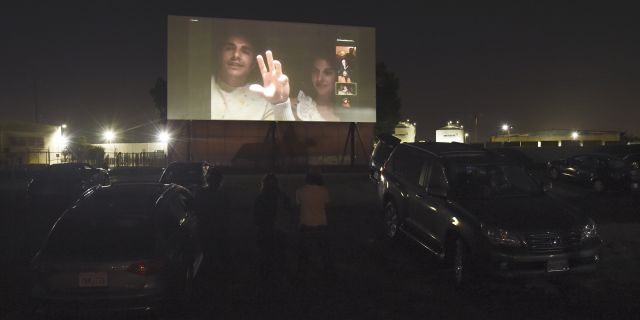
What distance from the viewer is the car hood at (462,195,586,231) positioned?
5.78m

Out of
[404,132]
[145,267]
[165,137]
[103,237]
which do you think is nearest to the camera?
[145,267]

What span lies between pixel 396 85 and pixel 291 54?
2688 centimetres

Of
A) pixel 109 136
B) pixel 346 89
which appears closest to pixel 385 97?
pixel 346 89

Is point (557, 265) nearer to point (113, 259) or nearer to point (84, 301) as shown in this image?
point (113, 259)

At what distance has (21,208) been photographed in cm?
1432

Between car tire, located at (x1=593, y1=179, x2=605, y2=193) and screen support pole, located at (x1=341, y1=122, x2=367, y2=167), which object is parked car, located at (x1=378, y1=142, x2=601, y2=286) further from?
screen support pole, located at (x1=341, y1=122, x2=367, y2=167)

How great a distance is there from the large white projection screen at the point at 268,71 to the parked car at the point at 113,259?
25.7 metres

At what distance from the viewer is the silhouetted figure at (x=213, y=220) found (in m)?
7.17

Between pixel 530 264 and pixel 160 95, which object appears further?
pixel 160 95

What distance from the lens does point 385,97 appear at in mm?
55625

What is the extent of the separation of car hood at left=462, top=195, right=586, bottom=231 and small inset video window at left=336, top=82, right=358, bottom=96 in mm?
26196

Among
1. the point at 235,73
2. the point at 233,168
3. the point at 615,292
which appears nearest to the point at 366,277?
the point at 615,292

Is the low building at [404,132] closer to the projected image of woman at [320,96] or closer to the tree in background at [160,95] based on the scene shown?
the tree in background at [160,95]

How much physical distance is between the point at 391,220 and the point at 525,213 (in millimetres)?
3266
